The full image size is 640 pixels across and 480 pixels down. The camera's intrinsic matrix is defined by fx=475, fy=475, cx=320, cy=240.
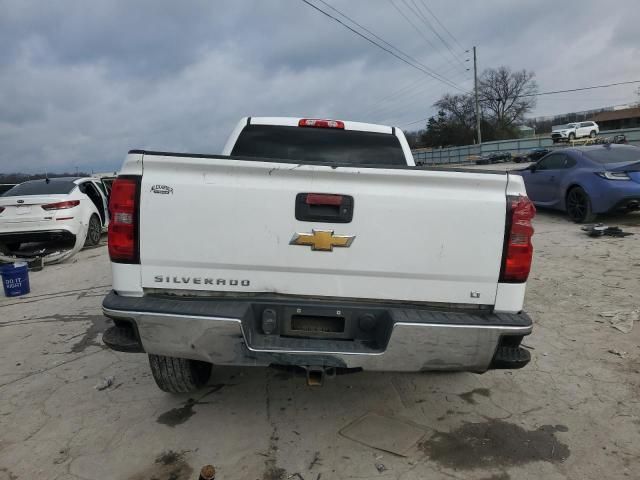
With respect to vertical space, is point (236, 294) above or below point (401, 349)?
above

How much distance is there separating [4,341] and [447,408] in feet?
14.2

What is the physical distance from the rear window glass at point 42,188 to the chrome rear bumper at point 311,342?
7682mm

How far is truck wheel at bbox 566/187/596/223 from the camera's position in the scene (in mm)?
9422

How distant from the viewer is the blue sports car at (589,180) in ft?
29.0

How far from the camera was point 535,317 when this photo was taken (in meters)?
5.03

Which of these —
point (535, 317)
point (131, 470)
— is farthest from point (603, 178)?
point (131, 470)

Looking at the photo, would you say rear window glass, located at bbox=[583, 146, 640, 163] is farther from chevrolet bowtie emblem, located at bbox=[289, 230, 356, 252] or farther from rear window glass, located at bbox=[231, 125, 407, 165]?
chevrolet bowtie emblem, located at bbox=[289, 230, 356, 252]

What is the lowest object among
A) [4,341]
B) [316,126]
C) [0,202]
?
[4,341]

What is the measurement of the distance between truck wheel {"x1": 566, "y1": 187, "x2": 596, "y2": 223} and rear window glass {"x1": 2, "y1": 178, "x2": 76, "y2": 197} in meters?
10.1

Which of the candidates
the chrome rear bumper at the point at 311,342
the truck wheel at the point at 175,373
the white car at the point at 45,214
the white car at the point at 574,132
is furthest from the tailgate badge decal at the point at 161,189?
the white car at the point at 574,132

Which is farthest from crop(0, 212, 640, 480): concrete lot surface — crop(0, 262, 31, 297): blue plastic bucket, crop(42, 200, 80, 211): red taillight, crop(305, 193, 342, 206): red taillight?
crop(42, 200, 80, 211): red taillight

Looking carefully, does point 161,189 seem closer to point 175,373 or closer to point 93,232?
point 175,373

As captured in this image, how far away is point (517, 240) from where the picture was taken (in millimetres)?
2584

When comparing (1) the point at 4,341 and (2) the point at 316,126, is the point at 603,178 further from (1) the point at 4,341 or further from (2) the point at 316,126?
(1) the point at 4,341
